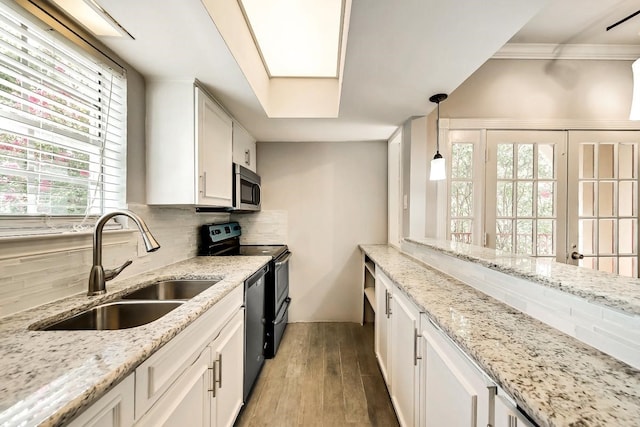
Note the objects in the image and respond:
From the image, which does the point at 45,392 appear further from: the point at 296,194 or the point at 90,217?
the point at 296,194

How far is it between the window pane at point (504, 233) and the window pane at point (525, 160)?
476mm

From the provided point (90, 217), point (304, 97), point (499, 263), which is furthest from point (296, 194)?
point (499, 263)

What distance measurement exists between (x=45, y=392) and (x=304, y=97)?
2368 millimetres

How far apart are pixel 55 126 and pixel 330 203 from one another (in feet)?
8.35

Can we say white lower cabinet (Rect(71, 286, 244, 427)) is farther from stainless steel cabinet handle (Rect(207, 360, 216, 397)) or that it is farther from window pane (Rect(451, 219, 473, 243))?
window pane (Rect(451, 219, 473, 243))

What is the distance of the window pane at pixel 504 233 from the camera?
2674 mm

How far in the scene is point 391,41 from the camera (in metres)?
1.43

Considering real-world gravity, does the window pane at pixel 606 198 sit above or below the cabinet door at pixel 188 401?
above

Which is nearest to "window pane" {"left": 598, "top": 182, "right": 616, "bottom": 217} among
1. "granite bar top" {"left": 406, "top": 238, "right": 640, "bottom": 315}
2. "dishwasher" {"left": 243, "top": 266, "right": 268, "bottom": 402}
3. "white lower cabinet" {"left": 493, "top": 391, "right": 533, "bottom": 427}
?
"granite bar top" {"left": 406, "top": 238, "right": 640, "bottom": 315}

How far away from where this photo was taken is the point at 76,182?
1.35m

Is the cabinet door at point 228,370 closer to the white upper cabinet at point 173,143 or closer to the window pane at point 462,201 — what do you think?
the white upper cabinet at point 173,143

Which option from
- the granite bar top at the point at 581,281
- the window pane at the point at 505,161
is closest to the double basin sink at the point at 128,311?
the granite bar top at the point at 581,281

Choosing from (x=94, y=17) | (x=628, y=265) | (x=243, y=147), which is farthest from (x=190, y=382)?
(x=628, y=265)

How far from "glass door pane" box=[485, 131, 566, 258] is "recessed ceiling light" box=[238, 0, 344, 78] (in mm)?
1704
